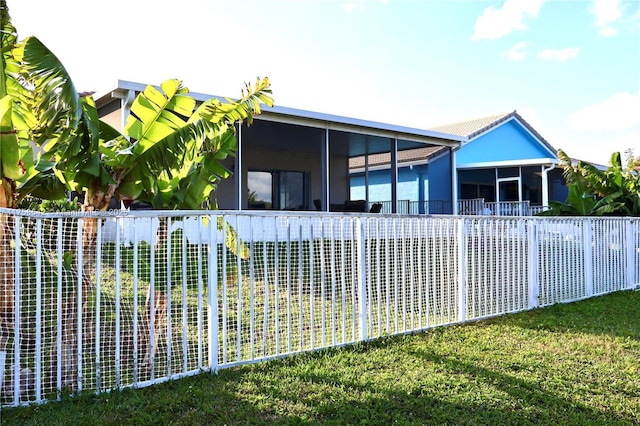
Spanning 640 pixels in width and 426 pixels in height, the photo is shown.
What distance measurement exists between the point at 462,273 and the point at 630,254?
5177 mm

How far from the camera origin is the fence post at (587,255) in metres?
7.71

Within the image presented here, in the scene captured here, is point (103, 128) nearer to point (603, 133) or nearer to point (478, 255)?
point (478, 255)

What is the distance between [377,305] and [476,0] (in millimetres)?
8589

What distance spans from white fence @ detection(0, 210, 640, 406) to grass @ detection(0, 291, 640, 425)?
243mm

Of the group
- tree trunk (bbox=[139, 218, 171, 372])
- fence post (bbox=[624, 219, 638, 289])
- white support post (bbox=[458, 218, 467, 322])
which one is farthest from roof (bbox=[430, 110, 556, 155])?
tree trunk (bbox=[139, 218, 171, 372])

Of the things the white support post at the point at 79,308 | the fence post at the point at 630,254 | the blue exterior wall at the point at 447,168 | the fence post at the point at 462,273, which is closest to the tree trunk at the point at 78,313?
the white support post at the point at 79,308

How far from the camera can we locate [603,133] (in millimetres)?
31562

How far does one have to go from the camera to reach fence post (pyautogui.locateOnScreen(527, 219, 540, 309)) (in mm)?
6691

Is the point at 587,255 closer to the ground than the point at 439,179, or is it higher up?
closer to the ground

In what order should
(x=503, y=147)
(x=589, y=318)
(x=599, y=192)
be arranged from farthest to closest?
(x=503, y=147) < (x=599, y=192) < (x=589, y=318)

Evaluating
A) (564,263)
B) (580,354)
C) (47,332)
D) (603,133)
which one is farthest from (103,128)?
(603,133)

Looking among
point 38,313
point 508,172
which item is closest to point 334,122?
point 38,313

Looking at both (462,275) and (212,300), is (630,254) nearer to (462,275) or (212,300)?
(462,275)

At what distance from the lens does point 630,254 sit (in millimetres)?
8820
